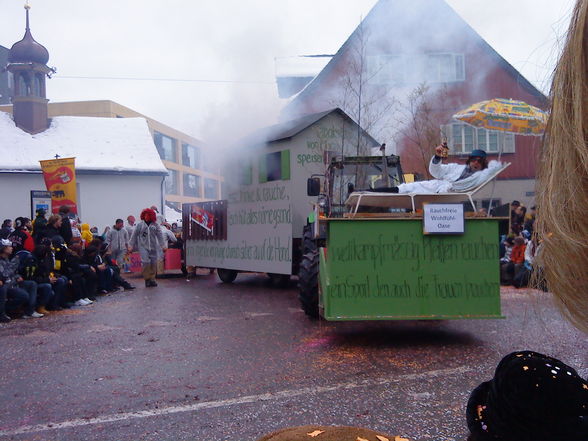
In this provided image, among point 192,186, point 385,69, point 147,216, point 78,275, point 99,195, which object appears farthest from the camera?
point 192,186

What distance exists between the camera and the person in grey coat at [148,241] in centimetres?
1374

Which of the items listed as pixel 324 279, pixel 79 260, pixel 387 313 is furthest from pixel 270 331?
pixel 79 260

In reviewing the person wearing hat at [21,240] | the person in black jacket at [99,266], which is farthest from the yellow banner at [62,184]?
the person wearing hat at [21,240]

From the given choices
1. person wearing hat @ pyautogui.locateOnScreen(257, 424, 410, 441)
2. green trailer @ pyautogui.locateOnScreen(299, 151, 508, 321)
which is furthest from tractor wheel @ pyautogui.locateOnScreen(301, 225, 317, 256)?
person wearing hat @ pyautogui.locateOnScreen(257, 424, 410, 441)

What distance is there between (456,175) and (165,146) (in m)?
51.2

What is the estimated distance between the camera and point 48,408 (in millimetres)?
4594

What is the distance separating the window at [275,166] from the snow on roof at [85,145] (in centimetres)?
1619

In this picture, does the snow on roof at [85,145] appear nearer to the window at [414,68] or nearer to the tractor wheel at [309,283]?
the window at [414,68]

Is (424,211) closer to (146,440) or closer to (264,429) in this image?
(264,429)

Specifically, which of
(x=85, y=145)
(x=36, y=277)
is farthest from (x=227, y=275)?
(x=85, y=145)

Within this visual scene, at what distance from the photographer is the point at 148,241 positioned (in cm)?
1371

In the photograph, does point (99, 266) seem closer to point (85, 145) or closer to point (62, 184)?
point (62, 184)

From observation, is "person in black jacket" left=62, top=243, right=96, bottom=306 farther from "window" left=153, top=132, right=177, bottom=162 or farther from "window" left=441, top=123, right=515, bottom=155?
"window" left=153, top=132, right=177, bottom=162

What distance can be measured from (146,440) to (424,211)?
3.78 m
